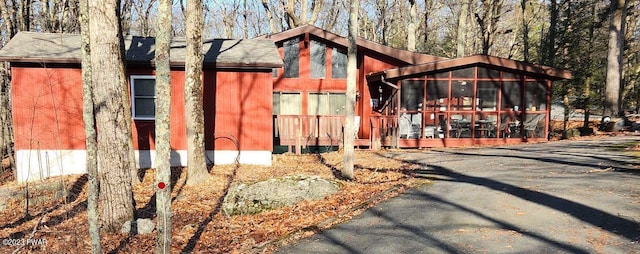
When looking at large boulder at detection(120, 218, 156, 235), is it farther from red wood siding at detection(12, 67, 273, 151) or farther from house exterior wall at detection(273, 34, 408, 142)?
house exterior wall at detection(273, 34, 408, 142)

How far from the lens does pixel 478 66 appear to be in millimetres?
14695

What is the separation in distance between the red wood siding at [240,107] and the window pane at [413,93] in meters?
5.65

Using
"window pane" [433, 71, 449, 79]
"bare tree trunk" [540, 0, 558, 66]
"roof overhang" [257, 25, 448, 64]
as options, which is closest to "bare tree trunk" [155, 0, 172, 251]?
"roof overhang" [257, 25, 448, 64]

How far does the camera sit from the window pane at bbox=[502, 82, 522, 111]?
1494 cm

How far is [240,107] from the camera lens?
1145 centimetres

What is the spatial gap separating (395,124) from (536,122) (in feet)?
17.6

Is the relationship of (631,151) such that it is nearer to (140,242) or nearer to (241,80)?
(241,80)

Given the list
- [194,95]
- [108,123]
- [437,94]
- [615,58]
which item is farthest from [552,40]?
[108,123]

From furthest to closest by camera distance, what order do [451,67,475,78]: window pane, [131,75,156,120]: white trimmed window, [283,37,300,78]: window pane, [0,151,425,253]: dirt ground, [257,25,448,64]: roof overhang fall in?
[283,37,300,78]: window pane → [257,25,448,64]: roof overhang → [451,67,475,78]: window pane → [131,75,156,120]: white trimmed window → [0,151,425,253]: dirt ground

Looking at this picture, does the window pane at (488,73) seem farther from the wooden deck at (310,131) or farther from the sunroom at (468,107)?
the wooden deck at (310,131)

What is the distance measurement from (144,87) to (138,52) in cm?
121

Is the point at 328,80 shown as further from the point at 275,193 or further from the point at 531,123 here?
the point at 275,193

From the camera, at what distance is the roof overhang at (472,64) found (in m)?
14.2

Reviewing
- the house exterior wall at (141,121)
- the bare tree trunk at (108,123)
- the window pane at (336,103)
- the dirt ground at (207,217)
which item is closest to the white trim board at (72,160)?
the house exterior wall at (141,121)
